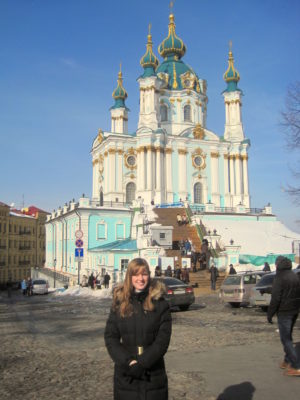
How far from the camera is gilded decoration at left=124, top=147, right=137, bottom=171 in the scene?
55250 mm

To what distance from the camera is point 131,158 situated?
182 ft

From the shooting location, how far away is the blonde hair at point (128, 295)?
A: 13.6 ft

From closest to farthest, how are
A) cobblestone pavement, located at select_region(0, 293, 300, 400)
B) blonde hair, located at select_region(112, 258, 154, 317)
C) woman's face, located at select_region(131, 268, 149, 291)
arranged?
1. blonde hair, located at select_region(112, 258, 154, 317)
2. woman's face, located at select_region(131, 268, 149, 291)
3. cobblestone pavement, located at select_region(0, 293, 300, 400)

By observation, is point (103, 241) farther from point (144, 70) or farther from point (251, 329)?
point (251, 329)

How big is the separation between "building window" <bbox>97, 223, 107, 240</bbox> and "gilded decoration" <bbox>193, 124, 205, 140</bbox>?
19010 mm

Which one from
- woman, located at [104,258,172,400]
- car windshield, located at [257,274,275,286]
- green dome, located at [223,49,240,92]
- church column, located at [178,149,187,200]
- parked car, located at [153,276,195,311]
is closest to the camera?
woman, located at [104,258,172,400]

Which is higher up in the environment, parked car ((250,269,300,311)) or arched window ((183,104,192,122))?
arched window ((183,104,192,122))

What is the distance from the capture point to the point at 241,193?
57.2 m

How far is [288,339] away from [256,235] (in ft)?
118

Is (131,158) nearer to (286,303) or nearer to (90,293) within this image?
(90,293)

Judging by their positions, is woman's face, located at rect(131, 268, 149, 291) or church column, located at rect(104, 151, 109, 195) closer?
woman's face, located at rect(131, 268, 149, 291)

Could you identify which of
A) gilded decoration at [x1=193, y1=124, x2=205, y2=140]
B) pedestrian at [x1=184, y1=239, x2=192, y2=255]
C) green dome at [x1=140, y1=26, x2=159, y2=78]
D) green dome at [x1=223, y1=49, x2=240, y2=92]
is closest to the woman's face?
pedestrian at [x1=184, y1=239, x2=192, y2=255]

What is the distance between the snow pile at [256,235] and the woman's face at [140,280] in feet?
110

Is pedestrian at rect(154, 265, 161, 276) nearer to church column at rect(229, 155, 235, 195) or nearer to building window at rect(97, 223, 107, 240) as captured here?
building window at rect(97, 223, 107, 240)
